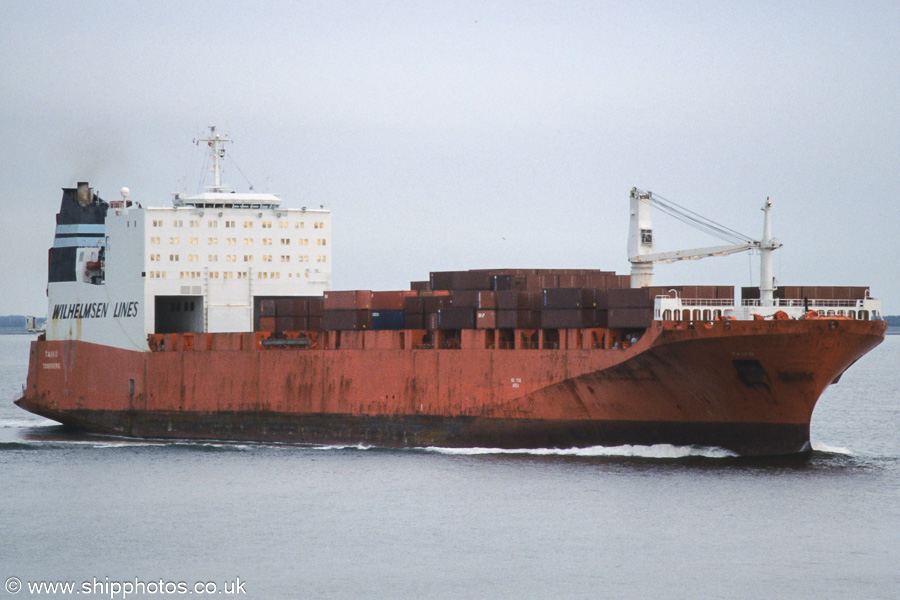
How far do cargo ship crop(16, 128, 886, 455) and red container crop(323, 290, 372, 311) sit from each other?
0.22 ft

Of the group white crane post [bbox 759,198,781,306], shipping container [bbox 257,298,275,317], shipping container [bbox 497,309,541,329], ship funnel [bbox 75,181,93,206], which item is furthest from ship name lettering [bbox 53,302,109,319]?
white crane post [bbox 759,198,781,306]

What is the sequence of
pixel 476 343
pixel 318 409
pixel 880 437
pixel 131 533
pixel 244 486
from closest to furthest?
pixel 131 533 < pixel 244 486 < pixel 476 343 < pixel 318 409 < pixel 880 437

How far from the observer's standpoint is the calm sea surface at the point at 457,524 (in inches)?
815

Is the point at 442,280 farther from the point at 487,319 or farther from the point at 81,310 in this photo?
the point at 81,310

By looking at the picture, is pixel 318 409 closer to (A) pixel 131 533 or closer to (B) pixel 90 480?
(B) pixel 90 480

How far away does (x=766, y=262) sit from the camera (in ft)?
97.9

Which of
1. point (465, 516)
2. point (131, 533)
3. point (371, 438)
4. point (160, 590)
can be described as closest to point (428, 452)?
point (371, 438)

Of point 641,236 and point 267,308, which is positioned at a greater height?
point 641,236

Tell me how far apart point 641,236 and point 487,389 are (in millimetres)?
Answer: 5868

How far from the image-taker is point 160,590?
20.3m

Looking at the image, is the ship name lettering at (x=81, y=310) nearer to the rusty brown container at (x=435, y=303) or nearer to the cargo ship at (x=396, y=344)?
the cargo ship at (x=396, y=344)

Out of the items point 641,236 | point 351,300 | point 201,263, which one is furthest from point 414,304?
point 201,263

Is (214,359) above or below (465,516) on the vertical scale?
above

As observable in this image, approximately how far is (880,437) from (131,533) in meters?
23.7
